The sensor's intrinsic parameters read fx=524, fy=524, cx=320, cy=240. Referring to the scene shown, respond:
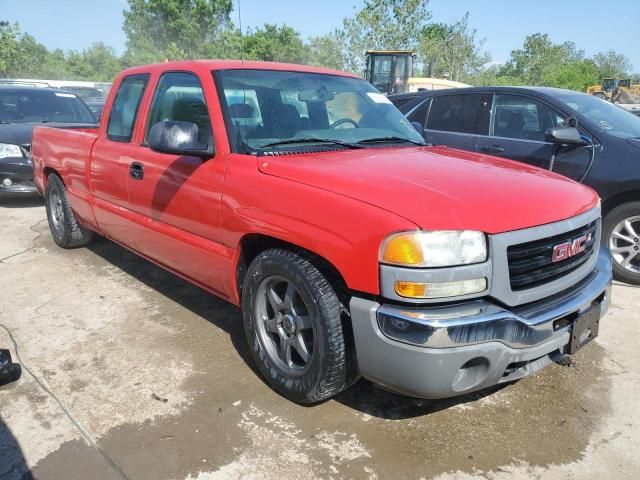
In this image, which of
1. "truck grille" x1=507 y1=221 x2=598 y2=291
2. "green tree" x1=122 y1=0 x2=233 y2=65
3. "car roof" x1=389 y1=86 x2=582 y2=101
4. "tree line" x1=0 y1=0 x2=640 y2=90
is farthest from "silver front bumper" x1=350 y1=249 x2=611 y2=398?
"green tree" x1=122 y1=0 x2=233 y2=65

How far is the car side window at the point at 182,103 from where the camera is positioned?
3.16 m

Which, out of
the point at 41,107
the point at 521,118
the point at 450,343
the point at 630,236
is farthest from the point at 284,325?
the point at 41,107

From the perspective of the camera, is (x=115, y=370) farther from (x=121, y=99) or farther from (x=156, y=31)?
(x=156, y=31)

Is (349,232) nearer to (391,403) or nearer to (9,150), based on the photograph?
(391,403)

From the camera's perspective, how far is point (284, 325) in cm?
275

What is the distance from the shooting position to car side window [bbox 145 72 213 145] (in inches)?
125

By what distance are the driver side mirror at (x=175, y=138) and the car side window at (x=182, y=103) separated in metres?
0.14

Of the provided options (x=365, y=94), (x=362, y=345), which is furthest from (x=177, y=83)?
(x=362, y=345)

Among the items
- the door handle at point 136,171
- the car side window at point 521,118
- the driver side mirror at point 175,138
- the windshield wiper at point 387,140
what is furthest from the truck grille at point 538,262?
the car side window at point 521,118

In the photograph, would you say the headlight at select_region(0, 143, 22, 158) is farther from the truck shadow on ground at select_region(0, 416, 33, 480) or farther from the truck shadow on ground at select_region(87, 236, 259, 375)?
the truck shadow on ground at select_region(0, 416, 33, 480)

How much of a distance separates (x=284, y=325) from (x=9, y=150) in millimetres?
6112

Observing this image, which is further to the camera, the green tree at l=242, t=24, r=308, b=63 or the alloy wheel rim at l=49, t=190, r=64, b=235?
the green tree at l=242, t=24, r=308, b=63

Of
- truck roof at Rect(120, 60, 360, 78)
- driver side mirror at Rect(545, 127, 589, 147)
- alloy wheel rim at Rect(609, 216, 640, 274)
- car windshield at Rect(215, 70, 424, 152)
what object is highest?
truck roof at Rect(120, 60, 360, 78)

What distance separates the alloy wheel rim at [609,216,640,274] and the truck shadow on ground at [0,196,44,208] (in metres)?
7.20
